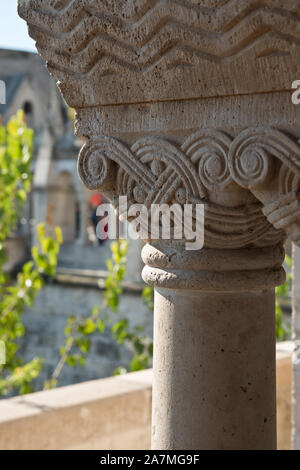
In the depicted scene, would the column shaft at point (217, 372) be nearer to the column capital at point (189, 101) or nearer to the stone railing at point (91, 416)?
the column capital at point (189, 101)

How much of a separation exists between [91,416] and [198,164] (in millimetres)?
1845

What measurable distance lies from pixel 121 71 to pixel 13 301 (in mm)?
3872

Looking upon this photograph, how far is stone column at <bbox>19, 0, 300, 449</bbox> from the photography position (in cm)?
118

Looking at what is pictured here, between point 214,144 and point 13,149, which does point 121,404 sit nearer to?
point 214,144

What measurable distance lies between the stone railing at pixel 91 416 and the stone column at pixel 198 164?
54.9 inches

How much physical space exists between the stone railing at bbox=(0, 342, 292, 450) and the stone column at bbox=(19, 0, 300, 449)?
1394 millimetres

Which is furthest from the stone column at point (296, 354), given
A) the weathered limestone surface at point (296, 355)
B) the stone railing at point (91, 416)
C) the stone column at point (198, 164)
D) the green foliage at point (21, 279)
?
the green foliage at point (21, 279)

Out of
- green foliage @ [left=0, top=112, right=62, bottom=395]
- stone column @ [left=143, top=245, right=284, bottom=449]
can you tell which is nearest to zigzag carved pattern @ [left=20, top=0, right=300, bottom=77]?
stone column @ [left=143, top=245, right=284, bottom=449]

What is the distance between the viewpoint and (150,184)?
1.35m

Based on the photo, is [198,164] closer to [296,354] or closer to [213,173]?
[213,173]

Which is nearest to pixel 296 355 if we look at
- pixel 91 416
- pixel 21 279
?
pixel 91 416

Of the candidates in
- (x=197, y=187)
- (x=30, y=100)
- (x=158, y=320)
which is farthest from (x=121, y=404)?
(x=30, y=100)

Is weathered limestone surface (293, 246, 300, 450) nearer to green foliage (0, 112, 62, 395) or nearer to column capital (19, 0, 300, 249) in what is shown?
column capital (19, 0, 300, 249)

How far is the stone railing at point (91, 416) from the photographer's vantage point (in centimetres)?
266
